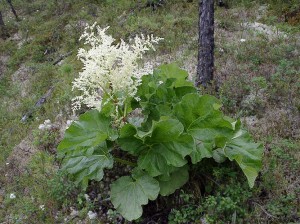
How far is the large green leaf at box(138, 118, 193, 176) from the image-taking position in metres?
4.01

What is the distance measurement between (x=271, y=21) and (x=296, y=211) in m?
8.17

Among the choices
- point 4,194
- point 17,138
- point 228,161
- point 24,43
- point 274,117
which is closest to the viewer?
point 228,161

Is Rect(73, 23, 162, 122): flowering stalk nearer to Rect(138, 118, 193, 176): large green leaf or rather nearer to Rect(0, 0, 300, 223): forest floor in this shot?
Rect(138, 118, 193, 176): large green leaf

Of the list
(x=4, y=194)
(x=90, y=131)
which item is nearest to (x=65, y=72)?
(x=4, y=194)

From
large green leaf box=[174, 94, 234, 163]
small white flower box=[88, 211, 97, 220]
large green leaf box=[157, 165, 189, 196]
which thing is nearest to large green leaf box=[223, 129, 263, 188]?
large green leaf box=[174, 94, 234, 163]

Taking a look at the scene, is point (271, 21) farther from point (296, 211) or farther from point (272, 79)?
point (296, 211)

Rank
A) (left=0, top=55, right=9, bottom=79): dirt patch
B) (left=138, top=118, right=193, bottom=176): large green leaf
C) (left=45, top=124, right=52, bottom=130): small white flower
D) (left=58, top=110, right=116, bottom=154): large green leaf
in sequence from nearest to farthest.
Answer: (left=138, top=118, right=193, bottom=176): large green leaf → (left=58, top=110, right=116, bottom=154): large green leaf → (left=45, top=124, right=52, bottom=130): small white flower → (left=0, top=55, right=9, bottom=79): dirt patch

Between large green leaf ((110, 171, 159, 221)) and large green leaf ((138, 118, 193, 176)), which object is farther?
large green leaf ((110, 171, 159, 221))

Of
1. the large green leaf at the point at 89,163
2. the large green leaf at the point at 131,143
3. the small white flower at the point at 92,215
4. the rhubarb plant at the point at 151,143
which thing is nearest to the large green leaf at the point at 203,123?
the rhubarb plant at the point at 151,143

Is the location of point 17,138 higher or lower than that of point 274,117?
A: lower

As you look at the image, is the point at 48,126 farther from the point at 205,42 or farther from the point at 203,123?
the point at 203,123

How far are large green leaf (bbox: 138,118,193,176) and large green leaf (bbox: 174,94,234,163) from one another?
0.78 ft

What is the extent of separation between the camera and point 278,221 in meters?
4.05

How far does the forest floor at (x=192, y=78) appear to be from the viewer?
4.41 metres
